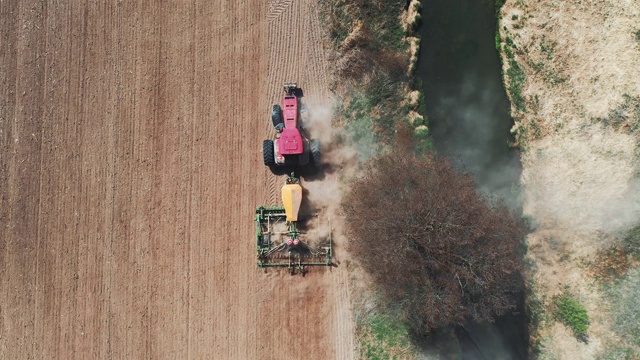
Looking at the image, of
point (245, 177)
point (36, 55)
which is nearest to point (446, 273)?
point (245, 177)

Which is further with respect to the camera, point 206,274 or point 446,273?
point 206,274

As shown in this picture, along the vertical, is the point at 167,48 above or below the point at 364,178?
above

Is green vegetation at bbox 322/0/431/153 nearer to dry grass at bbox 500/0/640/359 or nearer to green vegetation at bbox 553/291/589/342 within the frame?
dry grass at bbox 500/0/640/359

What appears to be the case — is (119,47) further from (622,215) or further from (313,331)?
(622,215)

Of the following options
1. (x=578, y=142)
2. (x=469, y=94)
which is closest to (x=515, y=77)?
(x=469, y=94)

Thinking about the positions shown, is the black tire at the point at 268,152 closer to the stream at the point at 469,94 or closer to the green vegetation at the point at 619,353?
the stream at the point at 469,94

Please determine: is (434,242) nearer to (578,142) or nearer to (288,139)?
(288,139)
